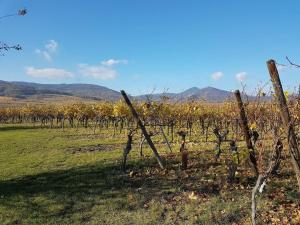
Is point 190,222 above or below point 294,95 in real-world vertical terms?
below

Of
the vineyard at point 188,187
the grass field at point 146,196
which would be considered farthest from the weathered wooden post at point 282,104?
the grass field at point 146,196

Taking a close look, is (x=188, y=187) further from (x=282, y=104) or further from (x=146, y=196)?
(x=282, y=104)

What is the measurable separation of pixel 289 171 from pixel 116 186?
680 cm

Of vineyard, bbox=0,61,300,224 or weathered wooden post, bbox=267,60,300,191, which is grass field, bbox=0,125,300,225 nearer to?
vineyard, bbox=0,61,300,224

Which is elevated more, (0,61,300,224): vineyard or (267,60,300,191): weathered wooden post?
(267,60,300,191): weathered wooden post

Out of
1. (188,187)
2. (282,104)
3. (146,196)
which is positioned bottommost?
(146,196)

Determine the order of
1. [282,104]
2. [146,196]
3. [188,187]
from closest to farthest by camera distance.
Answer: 1. [282,104]
2. [146,196]
3. [188,187]

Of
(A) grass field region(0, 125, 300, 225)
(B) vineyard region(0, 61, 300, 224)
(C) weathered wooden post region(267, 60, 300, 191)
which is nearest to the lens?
(C) weathered wooden post region(267, 60, 300, 191)

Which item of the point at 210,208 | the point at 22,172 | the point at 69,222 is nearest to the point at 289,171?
the point at 210,208

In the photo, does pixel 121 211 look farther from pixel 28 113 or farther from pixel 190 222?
pixel 28 113

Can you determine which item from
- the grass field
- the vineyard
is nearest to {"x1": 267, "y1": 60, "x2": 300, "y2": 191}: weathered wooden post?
the vineyard

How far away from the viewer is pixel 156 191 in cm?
1338


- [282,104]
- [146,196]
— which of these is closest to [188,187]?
[146,196]

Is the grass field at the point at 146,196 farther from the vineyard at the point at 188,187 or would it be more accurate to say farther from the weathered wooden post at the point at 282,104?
the weathered wooden post at the point at 282,104
